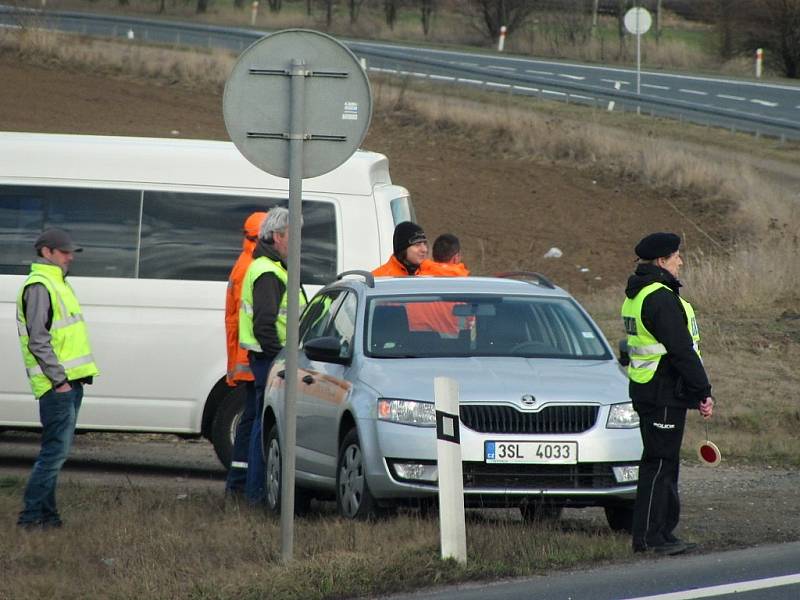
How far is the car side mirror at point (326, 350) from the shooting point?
9062 mm

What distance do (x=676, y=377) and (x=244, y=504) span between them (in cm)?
327

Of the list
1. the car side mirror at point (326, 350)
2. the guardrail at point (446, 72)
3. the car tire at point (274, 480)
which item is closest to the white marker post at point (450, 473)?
A: the car side mirror at point (326, 350)

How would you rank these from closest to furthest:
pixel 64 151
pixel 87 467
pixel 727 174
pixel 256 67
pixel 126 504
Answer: pixel 256 67 < pixel 126 504 < pixel 64 151 < pixel 87 467 < pixel 727 174

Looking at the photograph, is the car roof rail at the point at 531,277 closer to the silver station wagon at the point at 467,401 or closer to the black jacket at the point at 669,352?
the silver station wagon at the point at 467,401

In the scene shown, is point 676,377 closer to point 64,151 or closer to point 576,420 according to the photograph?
point 576,420

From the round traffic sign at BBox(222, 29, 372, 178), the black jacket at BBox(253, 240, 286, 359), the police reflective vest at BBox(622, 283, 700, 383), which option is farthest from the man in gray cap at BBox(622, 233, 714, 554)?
the black jacket at BBox(253, 240, 286, 359)

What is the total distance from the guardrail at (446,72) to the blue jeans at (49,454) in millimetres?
27721

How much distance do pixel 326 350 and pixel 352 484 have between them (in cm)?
83

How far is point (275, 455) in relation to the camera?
9898 millimetres

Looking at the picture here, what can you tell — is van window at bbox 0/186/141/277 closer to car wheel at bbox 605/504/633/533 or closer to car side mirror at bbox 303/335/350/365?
car side mirror at bbox 303/335/350/365

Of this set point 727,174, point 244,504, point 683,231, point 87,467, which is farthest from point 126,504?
→ point 727,174

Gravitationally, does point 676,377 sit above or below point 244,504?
above

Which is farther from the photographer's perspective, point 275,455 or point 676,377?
point 275,455

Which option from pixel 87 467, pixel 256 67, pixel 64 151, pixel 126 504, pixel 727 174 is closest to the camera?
pixel 256 67
